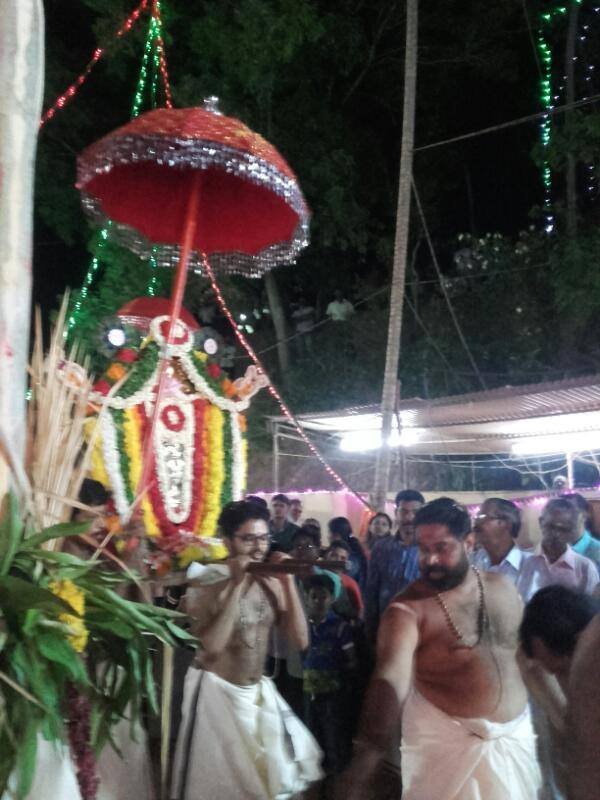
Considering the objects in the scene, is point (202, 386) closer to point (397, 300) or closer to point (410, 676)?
point (410, 676)

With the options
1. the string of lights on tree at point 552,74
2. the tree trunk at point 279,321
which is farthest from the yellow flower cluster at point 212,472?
the tree trunk at point 279,321

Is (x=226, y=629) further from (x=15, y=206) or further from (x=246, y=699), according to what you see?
(x=15, y=206)

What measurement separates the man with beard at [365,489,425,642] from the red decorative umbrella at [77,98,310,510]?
86.3 inches

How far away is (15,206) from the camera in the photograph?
6.44ft

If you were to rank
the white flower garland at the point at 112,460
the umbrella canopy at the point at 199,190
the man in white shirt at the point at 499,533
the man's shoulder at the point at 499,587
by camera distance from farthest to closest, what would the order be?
the man in white shirt at the point at 499,533 → the white flower garland at the point at 112,460 → the umbrella canopy at the point at 199,190 → the man's shoulder at the point at 499,587

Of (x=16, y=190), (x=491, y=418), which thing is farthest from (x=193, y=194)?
(x=491, y=418)

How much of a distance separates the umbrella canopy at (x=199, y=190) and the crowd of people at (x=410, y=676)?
1607 millimetres

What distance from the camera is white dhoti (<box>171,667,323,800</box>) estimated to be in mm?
3416

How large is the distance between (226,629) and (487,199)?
1458 centimetres

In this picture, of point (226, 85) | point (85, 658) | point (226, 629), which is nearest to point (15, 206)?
point (85, 658)

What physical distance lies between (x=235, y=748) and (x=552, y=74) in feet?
42.7

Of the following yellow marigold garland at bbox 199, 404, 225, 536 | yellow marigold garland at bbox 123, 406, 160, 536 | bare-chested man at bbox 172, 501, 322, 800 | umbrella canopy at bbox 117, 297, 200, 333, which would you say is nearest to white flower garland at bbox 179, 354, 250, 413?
yellow marigold garland at bbox 199, 404, 225, 536

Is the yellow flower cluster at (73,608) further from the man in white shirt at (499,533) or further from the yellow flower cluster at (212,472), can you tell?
the man in white shirt at (499,533)

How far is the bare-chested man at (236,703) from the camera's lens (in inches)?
135
